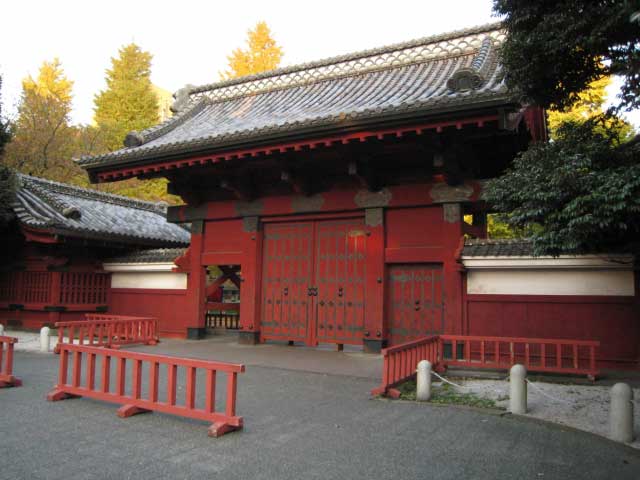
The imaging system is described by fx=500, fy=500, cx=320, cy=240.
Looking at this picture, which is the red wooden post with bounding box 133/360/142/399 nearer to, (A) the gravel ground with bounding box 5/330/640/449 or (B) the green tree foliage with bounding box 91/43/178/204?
(A) the gravel ground with bounding box 5/330/640/449

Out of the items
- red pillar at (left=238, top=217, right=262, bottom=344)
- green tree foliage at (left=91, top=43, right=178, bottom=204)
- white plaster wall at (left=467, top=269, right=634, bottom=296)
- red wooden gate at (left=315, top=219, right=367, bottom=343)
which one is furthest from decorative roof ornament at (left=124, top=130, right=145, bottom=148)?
green tree foliage at (left=91, top=43, right=178, bottom=204)

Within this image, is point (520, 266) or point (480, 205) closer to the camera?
point (520, 266)

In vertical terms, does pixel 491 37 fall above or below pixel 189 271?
above

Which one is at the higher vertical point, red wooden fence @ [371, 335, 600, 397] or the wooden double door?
the wooden double door

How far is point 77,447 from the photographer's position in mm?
4160

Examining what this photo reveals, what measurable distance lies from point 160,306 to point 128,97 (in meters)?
19.8

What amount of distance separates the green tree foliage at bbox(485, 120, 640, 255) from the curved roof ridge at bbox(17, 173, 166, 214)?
12.9 metres

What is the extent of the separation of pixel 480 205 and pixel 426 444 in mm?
5875

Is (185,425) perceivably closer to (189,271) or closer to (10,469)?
(10,469)

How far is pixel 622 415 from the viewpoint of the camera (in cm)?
453

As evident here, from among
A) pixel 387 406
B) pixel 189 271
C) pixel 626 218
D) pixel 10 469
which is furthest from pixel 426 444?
pixel 189 271

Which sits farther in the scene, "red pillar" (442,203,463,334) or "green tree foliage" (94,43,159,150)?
"green tree foliage" (94,43,159,150)

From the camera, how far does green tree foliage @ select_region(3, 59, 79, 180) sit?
72.7 ft

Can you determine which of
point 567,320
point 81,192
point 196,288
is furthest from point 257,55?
point 567,320
